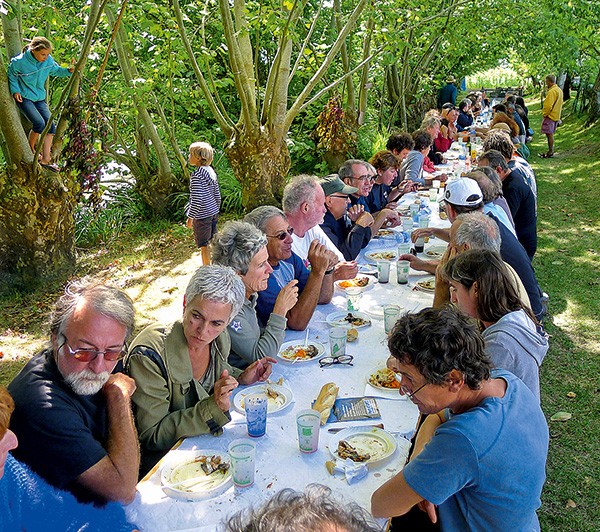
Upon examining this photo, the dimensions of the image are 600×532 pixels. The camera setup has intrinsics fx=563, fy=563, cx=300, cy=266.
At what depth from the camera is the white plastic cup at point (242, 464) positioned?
2.06m

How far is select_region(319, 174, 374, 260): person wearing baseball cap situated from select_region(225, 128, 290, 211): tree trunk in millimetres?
2655

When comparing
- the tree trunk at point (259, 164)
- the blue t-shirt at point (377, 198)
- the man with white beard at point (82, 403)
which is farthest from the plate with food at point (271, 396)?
the tree trunk at point (259, 164)

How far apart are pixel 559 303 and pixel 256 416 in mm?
4625

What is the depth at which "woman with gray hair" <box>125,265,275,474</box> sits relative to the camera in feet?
8.02

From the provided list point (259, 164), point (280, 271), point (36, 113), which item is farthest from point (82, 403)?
point (259, 164)

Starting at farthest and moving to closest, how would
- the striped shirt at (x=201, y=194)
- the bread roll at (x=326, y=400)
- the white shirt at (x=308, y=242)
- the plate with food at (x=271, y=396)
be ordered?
the striped shirt at (x=201, y=194) < the white shirt at (x=308, y=242) < the plate with food at (x=271, y=396) < the bread roll at (x=326, y=400)

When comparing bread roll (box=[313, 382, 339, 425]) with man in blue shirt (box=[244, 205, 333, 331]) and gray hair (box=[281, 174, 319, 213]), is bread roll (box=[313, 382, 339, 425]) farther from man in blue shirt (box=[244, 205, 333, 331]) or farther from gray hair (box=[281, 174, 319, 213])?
gray hair (box=[281, 174, 319, 213])

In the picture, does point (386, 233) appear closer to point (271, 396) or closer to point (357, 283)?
point (357, 283)

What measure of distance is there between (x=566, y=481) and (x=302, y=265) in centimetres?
218

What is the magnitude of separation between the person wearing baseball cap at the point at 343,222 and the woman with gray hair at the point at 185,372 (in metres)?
2.43

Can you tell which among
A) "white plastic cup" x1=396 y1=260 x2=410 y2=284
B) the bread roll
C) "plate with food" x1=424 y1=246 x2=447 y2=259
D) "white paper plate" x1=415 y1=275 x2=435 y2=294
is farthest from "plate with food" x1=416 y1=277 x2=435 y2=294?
the bread roll

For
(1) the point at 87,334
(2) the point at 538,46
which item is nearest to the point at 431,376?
(1) the point at 87,334

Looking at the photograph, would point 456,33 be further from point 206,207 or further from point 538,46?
point 206,207

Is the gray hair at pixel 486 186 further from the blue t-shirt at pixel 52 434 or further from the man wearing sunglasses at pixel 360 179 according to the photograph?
the blue t-shirt at pixel 52 434
